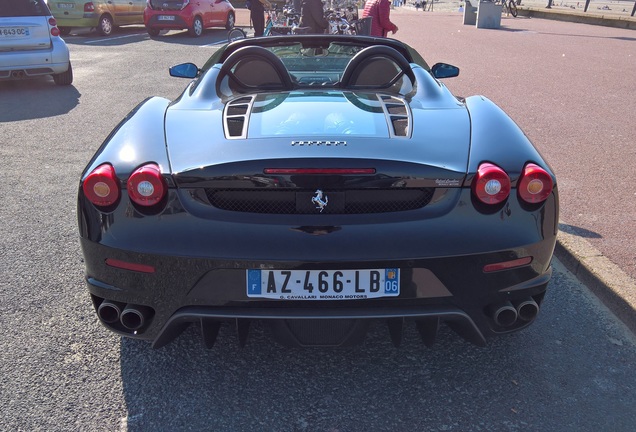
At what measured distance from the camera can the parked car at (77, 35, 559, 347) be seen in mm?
2510

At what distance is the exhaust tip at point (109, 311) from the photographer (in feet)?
8.87

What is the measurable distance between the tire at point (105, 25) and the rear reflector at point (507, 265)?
1929 centimetres

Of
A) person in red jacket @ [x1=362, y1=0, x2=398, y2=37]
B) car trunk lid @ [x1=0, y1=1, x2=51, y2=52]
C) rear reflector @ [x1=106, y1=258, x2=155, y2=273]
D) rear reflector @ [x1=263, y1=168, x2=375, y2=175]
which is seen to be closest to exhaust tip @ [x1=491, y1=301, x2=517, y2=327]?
rear reflector @ [x1=263, y1=168, x2=375, y2=175]

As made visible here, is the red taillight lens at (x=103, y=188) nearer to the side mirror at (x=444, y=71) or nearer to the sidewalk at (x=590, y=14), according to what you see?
the side mirror at (x=444, y=71)

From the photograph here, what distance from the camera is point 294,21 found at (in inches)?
606

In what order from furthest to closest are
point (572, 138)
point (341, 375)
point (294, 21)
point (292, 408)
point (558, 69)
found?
point (294, 21), point (558, 69), point (572, 138), point (341, 375), point (292, 408)

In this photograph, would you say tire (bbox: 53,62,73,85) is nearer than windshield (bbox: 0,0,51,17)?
No

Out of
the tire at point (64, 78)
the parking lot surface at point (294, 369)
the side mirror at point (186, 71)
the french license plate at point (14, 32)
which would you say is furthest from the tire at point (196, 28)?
the side mirror at point (186, 71)

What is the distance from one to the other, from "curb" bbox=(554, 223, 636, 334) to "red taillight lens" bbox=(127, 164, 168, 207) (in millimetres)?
2418

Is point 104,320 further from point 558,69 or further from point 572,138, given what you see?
point 558,69

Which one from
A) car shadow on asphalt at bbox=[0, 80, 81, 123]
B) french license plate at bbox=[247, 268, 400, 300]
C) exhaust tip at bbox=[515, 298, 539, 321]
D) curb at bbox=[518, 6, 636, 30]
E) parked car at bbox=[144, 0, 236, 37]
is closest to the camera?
french license plate at bbox=[247, 268, 400, 300]

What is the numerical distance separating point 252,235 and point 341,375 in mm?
835

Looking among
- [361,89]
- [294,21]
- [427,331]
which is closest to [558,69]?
[294,21]

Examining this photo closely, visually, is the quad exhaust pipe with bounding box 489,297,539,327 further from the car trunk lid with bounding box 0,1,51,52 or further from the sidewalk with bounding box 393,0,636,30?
the sidewalk with bounding box 393,0,636,30
